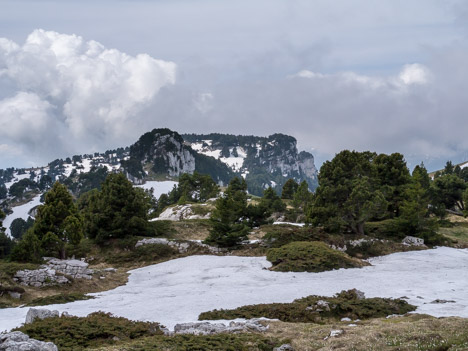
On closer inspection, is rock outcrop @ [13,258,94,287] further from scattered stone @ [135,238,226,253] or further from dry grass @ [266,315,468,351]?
dry grass @ [266,315,468,351]

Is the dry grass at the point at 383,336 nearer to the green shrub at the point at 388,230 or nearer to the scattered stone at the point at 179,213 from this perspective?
the green shrub at the point at 388,230

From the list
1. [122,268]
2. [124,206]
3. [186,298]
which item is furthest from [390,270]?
[124,206]

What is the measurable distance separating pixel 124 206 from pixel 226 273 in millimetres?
17539

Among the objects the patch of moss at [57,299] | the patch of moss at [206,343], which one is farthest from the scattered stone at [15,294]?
the patch of moss at [206,343]

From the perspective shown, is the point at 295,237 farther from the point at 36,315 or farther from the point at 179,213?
the point at 179,213

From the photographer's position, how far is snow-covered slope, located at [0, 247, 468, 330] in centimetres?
1822

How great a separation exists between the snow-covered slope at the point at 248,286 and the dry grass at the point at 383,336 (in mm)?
4749

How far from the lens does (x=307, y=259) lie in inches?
1140

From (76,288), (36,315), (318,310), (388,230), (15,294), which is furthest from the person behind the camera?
(388,230)

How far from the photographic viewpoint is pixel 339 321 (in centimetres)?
1652

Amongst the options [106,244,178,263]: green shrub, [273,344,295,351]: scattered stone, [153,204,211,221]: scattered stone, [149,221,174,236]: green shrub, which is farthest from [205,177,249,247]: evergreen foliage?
[153,204,211,221]: scattered stone

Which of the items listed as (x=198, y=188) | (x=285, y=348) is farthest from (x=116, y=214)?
(x=198, y=188)

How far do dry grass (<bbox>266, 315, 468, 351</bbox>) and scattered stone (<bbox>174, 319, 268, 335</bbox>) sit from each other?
0.75 m

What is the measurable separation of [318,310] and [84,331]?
10878 mm
